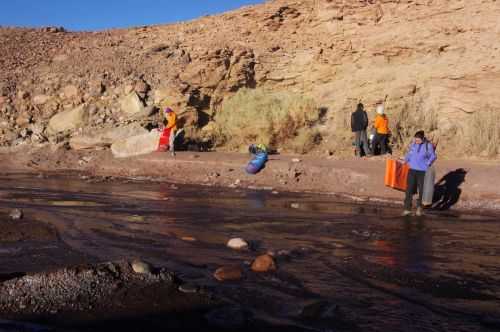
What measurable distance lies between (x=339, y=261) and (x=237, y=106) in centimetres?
1497

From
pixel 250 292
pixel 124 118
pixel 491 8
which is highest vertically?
pixel 491 8

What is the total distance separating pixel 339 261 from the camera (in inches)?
270

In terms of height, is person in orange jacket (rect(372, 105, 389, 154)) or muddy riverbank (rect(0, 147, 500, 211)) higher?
person in orange jacket (rect(372, 105, 389, 154))

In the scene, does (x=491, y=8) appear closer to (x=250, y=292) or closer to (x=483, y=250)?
(x=483, y=250)

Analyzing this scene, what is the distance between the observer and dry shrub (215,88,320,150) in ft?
65.0

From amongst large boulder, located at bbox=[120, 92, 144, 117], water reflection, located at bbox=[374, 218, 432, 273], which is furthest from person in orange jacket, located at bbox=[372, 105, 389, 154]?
large boulder, located at bbox=[120, 92, 144, 117]

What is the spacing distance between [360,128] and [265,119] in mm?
4373

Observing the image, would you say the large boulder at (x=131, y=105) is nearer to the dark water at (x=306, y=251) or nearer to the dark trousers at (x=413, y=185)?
the dark water at (x=306, y=251)

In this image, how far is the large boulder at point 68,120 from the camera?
22453 mm

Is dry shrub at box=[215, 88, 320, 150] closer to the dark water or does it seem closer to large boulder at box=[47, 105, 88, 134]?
large boulder at box=[47, 105, 88, 134]

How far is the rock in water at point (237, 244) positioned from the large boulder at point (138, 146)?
11.3 metres

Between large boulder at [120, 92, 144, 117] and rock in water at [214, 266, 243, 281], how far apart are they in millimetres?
17020

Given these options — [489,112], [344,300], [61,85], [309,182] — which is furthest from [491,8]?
[61,85]

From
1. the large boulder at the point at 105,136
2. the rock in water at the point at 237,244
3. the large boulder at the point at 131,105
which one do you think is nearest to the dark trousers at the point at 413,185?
the rock in water at the point at 237,244
